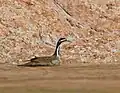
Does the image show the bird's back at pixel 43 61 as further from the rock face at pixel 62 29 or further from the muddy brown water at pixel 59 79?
the rock face at pixel 62 29

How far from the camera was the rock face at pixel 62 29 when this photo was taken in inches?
567

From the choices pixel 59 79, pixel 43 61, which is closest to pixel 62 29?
pixel 43 61

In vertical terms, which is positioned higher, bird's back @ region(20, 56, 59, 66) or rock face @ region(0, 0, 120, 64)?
rock face @ region(0, 0, 120, 64)

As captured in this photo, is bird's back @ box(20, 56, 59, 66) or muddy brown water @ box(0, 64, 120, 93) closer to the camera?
muddy brown water @ box(0, 64, 120, 93)

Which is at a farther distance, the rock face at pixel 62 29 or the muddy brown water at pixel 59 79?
the rock face at pixel 62 29

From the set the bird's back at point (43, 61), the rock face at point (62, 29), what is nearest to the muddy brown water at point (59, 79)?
the bird's back at point (43, 61)

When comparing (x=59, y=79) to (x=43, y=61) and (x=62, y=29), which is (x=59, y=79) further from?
(x=62, y=29)

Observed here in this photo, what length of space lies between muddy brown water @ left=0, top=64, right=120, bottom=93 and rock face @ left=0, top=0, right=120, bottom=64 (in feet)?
6.22

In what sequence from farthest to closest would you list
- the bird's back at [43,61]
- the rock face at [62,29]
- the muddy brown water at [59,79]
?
the rock face at [62,29], the bird's back at [43,61], the muddy brown water at [59,79]

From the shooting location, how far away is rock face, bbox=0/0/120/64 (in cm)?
1440

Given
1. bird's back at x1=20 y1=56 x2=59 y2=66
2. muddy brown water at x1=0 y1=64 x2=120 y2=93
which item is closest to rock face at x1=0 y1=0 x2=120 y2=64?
bird's back at x1=20 y1=56 x2=59 y2=66

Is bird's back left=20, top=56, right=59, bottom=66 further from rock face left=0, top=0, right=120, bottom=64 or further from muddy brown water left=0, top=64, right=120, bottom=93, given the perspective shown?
rock face left=0, top=0, right=120, bottom=64

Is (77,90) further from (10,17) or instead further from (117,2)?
(117,2)

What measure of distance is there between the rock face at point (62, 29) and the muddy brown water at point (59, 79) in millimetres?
1896
